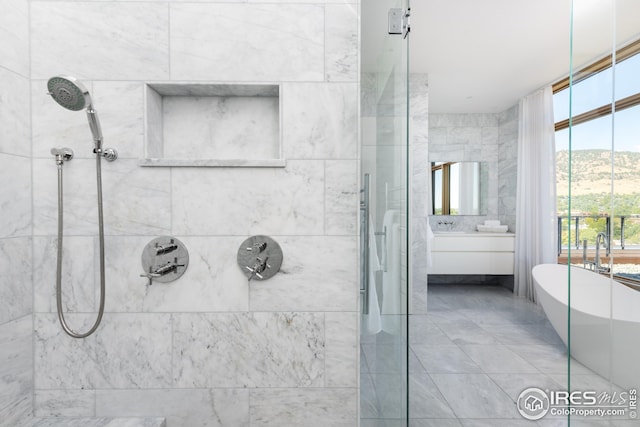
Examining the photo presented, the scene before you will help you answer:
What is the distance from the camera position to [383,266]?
143cm

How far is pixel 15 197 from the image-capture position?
1.31 metres

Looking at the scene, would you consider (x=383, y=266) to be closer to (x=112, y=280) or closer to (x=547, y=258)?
(x=112, y=280)

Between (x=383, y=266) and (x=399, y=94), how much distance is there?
28.6 inches

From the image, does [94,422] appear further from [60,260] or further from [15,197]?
[15,197]

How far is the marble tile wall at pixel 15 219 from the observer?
Answer: 127cm

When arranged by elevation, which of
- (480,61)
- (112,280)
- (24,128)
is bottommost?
(112,280)

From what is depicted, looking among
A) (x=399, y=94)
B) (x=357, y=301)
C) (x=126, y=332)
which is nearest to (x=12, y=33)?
(x=126, y=332)

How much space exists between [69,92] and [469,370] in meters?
2.77

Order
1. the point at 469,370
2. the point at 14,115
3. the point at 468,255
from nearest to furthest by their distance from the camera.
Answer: the point at 14,115
the point at 469,370
the point at 468,255

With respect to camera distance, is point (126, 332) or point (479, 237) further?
point (479, 237)

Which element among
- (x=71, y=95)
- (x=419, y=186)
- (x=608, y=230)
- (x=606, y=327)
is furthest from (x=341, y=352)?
(x=419, y=186)

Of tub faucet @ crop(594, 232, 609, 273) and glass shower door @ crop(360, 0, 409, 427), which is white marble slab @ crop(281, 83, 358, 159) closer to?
glass shower door @ crop(360, 0, 409, 427)

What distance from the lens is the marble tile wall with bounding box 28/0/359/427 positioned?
1362 mm

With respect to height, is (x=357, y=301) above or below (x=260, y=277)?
below
